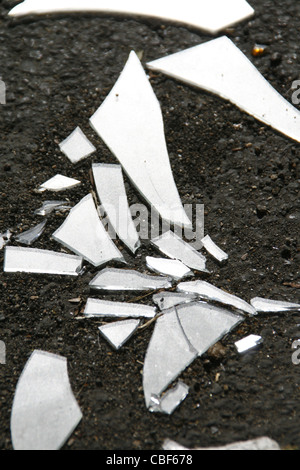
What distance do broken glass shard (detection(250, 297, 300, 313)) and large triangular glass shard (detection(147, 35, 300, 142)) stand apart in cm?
44

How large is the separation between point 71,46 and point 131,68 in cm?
19

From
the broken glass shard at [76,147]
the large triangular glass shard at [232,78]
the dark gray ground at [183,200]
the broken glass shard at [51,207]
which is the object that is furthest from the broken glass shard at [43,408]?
the large triangular glass shard at [232,78]

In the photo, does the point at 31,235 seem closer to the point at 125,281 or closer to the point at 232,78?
the point at 125,281

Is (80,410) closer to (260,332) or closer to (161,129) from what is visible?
(260,332)

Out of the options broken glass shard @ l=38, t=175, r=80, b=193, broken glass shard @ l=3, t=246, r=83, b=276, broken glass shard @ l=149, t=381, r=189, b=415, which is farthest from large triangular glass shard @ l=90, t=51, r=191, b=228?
broken glass shard @ l=149, t=381, r=189, b=415

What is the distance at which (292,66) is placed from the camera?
133cm

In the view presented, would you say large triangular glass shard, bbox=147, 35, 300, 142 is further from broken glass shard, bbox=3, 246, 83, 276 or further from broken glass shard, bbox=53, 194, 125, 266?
broken glass shard, bbox=3, 246, 83, 276

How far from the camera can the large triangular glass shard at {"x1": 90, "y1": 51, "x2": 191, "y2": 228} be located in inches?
46.1

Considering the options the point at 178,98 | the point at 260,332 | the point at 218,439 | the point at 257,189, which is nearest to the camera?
the point at 218,439

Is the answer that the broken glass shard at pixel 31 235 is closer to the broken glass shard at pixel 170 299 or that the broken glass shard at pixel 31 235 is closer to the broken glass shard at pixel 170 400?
the broken glass shard at pixel 170 299

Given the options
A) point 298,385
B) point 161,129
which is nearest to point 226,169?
point 161,129

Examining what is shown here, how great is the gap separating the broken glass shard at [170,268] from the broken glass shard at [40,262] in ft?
0.55

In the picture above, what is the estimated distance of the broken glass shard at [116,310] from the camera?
1.05 m

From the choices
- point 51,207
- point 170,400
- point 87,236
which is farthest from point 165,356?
point 51,207
